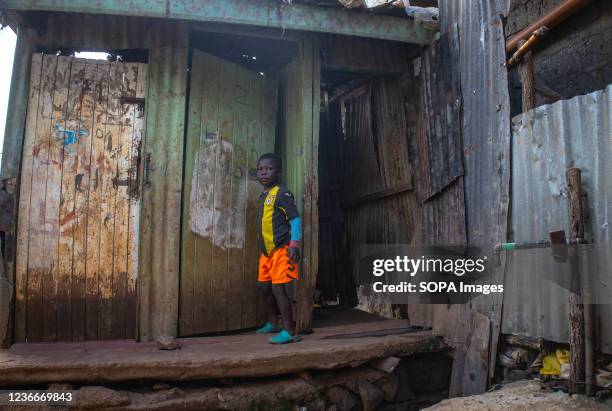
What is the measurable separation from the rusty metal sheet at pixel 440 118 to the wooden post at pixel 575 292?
1.36 m

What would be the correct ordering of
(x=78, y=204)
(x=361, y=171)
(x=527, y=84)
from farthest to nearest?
(x=361, y=171), (x=78, y=204), (x=527, y=84)

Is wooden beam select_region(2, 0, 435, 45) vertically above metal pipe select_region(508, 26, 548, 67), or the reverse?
wooden beam select_region(2, 0, 435, 45)

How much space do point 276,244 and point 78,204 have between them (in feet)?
5.96

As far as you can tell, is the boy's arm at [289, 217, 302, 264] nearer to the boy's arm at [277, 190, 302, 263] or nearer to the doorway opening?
the boy's arm at [277, 190, 302, 263]

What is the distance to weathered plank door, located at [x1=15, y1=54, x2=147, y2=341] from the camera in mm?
4250

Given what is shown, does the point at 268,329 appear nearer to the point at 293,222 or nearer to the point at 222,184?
the point at 293,222

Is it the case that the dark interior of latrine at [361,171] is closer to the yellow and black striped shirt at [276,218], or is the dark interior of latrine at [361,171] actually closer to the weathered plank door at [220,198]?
the weathered plank door at [220,198]

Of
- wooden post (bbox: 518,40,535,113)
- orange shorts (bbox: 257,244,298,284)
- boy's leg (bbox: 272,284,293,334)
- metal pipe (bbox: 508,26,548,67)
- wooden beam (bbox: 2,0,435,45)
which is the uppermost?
wooden beam (bbox: 2,0,435,45)

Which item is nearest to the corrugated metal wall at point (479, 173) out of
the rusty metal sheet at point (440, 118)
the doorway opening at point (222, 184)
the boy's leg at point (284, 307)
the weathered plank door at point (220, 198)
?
the rusty metal sheet at point (440, 118)

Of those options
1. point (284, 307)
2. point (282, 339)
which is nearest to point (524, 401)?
point (282, 339)

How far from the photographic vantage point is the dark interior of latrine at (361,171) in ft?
18.7

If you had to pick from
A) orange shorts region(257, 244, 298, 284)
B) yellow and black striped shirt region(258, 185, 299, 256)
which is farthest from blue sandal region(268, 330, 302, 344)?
yellow and black striped shirt region(258, 185, 299, 256)

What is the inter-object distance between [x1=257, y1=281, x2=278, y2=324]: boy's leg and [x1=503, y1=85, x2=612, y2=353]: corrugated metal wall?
2.11 m

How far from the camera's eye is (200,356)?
371 centimetres
